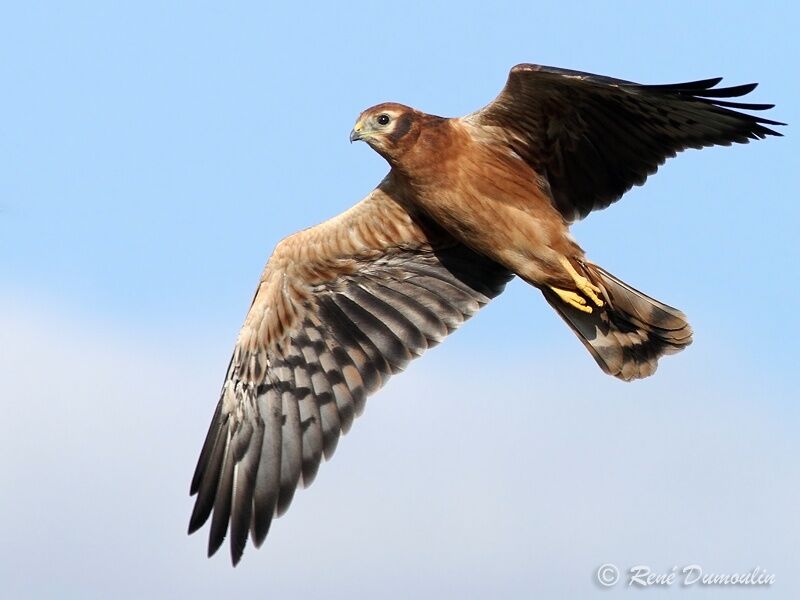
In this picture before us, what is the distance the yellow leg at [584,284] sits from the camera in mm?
10125

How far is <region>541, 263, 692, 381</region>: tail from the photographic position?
34.1 feet

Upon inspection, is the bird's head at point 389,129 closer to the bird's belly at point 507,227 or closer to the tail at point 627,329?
the bird's belly at point 507,227

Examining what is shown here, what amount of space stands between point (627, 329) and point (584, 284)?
1.99 ft

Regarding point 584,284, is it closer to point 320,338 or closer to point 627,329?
point 627,329

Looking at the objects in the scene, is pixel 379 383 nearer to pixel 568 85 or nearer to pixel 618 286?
pixel 618 286

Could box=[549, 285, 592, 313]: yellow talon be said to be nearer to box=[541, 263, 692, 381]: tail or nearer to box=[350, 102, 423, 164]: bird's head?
box=[541, 263, 692, 381]: tail

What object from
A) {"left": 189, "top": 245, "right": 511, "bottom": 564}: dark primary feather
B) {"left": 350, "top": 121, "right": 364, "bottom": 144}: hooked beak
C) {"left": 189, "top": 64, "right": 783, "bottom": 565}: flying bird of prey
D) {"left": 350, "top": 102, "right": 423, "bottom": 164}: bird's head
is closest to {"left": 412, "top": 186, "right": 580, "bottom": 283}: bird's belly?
{"left": 189, "top": 64, "right": 783, "bottom": 565}: flying bird of prey

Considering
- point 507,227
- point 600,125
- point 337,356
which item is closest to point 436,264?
point 337,356

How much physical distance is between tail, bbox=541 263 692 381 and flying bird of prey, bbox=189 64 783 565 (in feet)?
0.04

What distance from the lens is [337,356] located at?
11.2 metres

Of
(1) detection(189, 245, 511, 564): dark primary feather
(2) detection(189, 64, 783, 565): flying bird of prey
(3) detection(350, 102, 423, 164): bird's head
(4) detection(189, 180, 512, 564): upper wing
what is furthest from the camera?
(1) detection(189, 245, 511, 564): dark primary feather

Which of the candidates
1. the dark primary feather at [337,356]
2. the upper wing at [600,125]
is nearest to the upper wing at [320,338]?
the dark primary feather at [337,356]

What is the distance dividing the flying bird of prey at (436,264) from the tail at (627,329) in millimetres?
11

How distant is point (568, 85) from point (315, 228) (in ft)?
7.62
